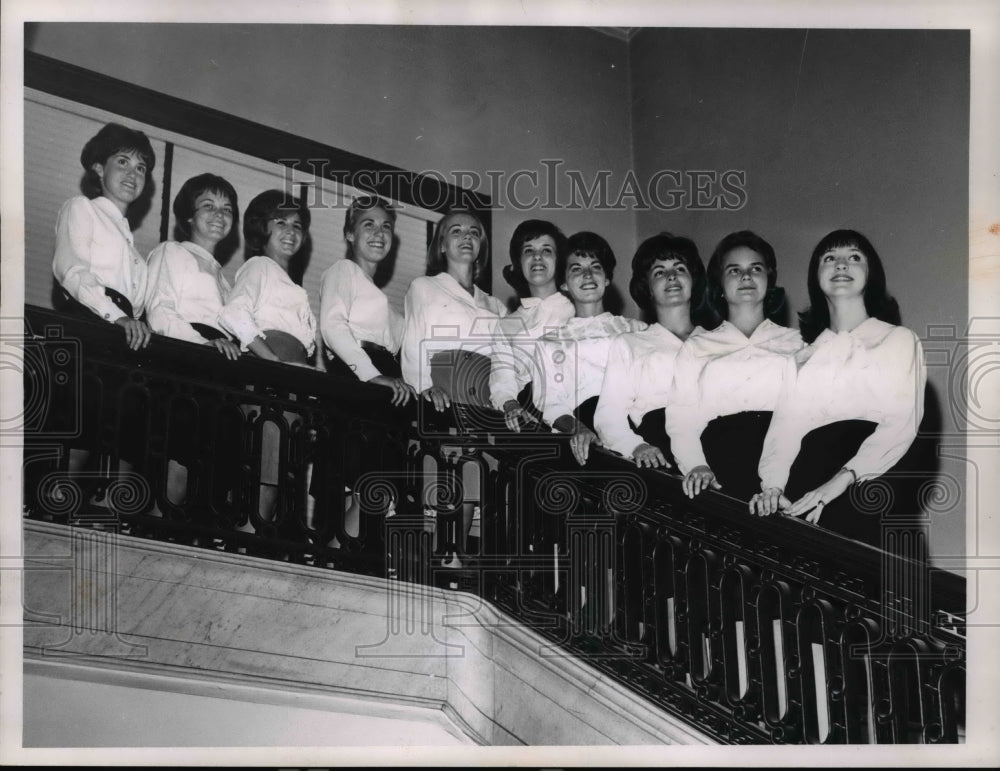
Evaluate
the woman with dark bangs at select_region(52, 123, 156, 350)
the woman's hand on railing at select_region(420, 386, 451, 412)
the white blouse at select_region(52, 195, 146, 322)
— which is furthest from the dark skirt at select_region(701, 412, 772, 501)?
the white blouse at select_region(52, 195, 146, 322)

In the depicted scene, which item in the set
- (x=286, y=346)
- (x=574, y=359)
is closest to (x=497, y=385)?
(x=574, y=359)

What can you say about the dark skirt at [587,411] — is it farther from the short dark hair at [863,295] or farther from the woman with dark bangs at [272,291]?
the woman with dark bangs at [272,291]

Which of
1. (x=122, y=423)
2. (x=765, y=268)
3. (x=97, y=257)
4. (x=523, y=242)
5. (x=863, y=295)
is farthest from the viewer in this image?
(x=523, y=242)

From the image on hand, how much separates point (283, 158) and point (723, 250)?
2.54 metres

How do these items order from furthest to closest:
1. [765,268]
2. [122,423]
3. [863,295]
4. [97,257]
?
[765,268] → [863,295] → [97,257] → [122,423]

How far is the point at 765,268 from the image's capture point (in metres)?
6.32

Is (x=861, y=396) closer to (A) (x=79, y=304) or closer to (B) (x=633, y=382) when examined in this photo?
(B) (x=633, y=382)

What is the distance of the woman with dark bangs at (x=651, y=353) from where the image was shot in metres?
6.23

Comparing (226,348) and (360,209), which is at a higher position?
(360,209)

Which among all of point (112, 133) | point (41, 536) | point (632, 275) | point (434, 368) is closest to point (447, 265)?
point (434, 368)

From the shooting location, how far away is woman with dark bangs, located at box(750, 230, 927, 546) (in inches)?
238

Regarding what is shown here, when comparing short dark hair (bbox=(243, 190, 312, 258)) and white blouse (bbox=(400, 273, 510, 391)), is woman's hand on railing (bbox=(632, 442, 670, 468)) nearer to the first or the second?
white blouse (bbox=(400, 273, 510, 391))

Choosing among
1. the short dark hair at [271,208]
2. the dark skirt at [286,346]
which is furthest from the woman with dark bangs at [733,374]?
the short dark hair at [271,208]

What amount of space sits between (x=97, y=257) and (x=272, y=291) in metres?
0.95
